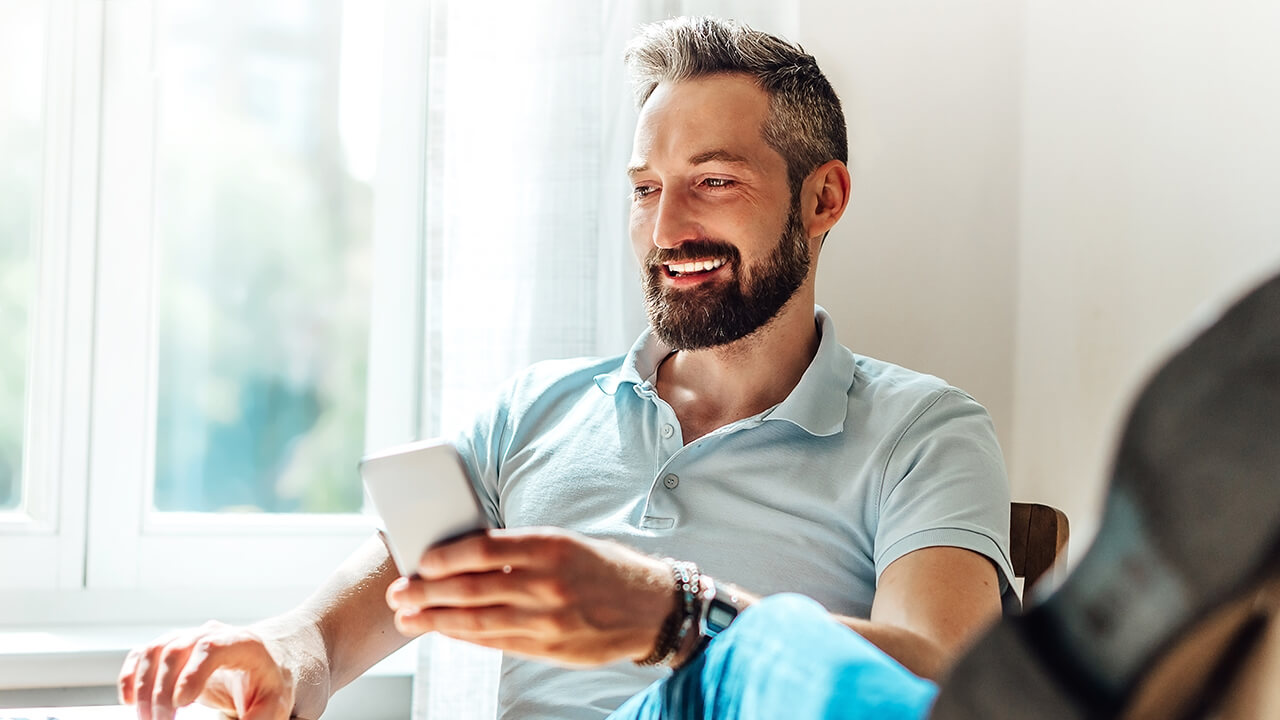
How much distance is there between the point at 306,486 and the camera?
5.90 ft

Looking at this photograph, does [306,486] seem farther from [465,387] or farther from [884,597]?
[884,597]

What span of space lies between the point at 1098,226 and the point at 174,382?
4.80ft

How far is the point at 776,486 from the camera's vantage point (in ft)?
3.81

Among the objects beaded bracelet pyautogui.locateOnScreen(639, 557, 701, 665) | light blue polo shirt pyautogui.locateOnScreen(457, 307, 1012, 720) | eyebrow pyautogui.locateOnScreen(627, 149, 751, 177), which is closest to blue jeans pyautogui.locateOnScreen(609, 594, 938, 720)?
beaded bracelet pyautogui.locateOnScreen(639, 557, 701, 665)

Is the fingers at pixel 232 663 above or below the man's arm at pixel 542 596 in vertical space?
below

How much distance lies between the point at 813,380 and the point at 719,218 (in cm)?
24

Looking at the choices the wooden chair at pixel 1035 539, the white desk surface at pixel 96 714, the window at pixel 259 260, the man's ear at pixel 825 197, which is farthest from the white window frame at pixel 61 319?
the wooden chair at pixel 1035 539

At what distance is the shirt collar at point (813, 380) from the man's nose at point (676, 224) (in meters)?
0.14

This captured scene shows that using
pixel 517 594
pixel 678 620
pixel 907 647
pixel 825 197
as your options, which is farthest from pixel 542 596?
pixel 825 197

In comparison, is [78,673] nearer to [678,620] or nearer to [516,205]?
[516,205]

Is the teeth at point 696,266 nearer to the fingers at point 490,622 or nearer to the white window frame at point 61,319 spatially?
the fingers at point 490,622

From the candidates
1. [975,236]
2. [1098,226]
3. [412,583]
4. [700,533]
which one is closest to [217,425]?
[700,533]

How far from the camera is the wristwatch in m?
0.84

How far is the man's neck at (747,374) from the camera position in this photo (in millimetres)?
1309
